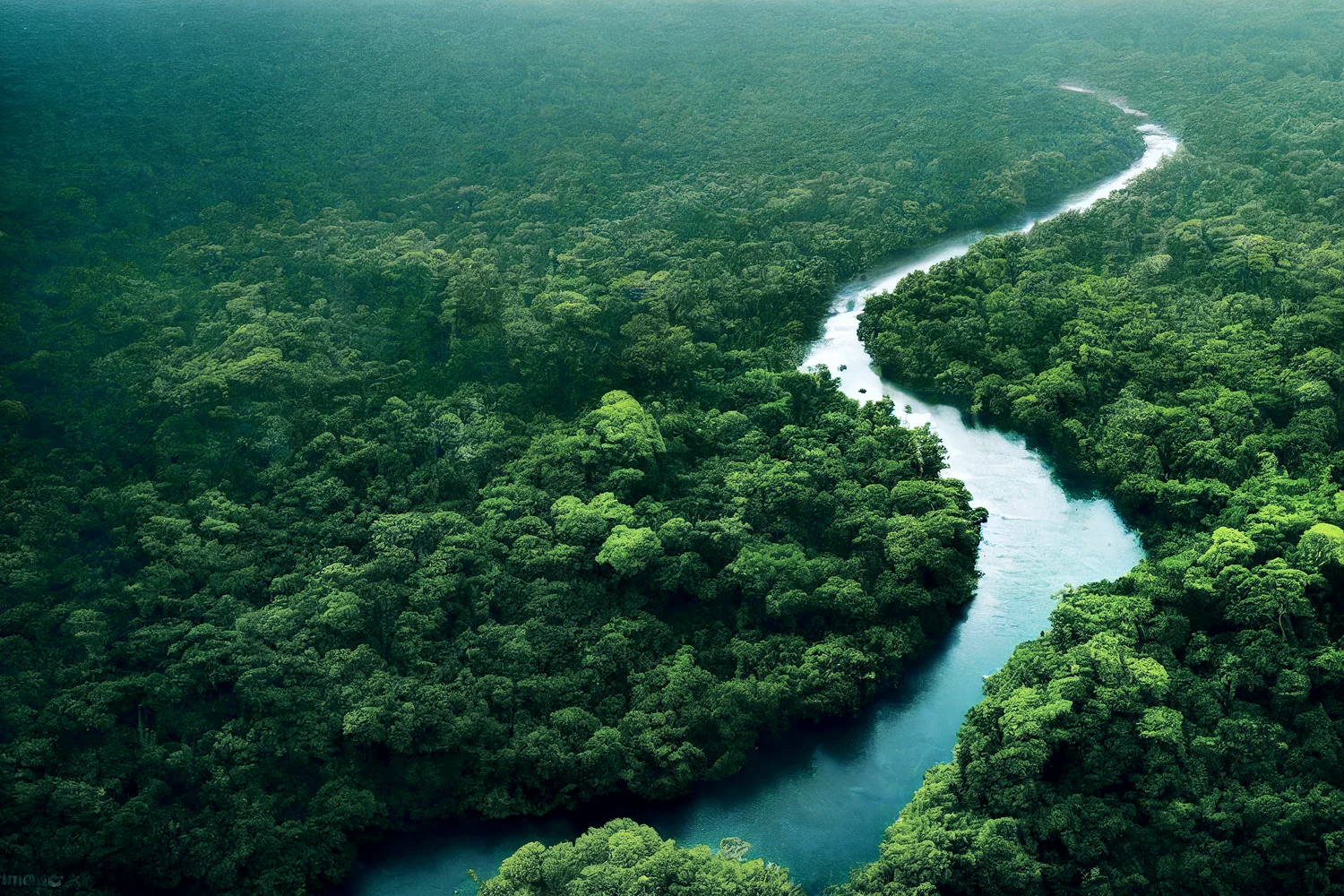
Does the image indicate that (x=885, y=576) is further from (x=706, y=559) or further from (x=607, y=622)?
(x=607, y=622)

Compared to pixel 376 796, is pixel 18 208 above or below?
above

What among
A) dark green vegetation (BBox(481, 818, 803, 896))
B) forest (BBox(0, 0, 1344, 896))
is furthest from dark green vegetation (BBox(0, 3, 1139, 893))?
dark green vegetation (BBox(481, 818, 803, 896))

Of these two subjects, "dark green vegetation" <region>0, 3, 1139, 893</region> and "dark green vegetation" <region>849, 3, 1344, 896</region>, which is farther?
"dark green vegetation" <region>0, 3, 1139, 893</region>

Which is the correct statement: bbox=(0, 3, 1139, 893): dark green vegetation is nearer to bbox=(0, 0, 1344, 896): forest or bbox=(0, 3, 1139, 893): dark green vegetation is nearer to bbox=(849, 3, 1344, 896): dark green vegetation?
bbox=(0, 0, 1344, 896): forest

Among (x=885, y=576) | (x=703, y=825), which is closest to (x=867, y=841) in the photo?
(x=703, y=825)

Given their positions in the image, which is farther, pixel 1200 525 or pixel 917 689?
pixel 1200 525

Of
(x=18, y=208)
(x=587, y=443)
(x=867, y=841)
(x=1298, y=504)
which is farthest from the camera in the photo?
(x=18, y=208)

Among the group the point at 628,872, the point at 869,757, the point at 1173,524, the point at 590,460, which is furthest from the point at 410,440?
the point at 1173,524
